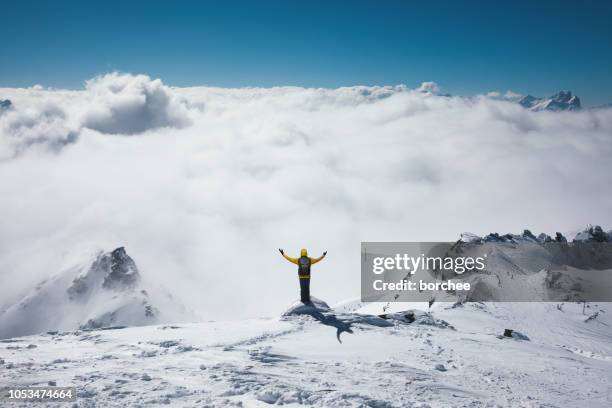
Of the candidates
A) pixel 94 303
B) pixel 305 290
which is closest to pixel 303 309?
pixel 305 290

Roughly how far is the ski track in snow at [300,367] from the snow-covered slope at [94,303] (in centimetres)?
15843

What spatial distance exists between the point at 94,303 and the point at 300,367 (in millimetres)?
185603

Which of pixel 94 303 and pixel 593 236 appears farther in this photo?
pixel 94 303

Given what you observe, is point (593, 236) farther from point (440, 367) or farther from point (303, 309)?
point (440, 367)

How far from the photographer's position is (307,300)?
67.3ft

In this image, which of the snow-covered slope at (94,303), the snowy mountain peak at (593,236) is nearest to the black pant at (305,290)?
the snowy mountain peak at (593,236)

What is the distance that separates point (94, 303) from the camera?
17212 cm

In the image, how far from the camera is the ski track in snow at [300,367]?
10.7 metres

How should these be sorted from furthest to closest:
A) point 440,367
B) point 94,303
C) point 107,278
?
point 107,278 < point 94,303 < point 440,367

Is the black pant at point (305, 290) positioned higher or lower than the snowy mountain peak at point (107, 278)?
higher

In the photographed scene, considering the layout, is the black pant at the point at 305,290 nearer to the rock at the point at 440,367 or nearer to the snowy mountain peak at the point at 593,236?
the rock at the point at 440,367

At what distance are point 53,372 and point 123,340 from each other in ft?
15.1

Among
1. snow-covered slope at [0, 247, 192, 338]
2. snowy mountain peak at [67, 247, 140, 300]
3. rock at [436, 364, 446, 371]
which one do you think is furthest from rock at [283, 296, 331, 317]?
snowy mountain peak at [67, 247, 140, 300]

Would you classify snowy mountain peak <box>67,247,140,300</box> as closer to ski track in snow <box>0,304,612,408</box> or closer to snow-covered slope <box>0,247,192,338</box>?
snow-covered slope <box>0,247,192,338</box>
